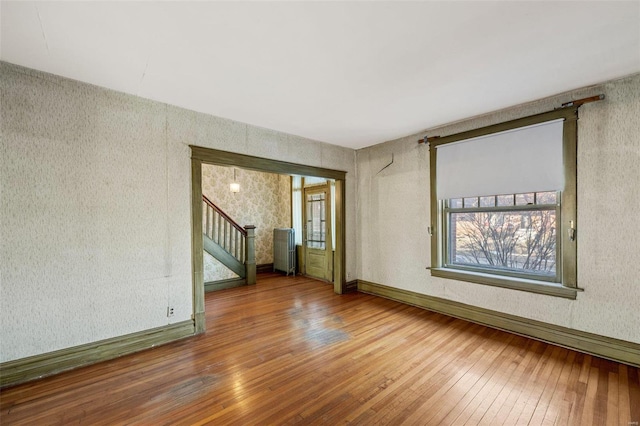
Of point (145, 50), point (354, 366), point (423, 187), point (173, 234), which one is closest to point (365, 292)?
point (423, 187)

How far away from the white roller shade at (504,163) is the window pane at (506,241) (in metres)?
0.36

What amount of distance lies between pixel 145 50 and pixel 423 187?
3.68m

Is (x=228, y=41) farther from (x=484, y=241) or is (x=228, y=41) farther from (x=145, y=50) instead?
→ (x=484, y=241)

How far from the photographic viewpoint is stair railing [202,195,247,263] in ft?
17.7

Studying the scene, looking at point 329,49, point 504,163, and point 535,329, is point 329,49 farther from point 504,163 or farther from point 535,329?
point 535,329

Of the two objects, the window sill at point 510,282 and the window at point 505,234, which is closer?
the window sill at point 510,282

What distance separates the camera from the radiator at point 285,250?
6.59 meters

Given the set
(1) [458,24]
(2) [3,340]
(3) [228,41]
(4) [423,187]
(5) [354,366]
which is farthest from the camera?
(4) [423,187]

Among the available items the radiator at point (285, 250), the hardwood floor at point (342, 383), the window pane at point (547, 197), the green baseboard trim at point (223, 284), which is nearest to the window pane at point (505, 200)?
the window pane at point (547, 197)

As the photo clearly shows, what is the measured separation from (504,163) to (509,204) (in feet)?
1.70

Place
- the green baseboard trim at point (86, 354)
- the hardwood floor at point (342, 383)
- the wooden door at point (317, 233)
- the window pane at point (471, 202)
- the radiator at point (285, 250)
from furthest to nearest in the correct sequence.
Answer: the radiator at point (285, 250) → the wooden door at point (317, 233) → the window pane at point (471, 202) → the green baseboard trim at point (86, 354) → the hardwood floor at point (342, 383)

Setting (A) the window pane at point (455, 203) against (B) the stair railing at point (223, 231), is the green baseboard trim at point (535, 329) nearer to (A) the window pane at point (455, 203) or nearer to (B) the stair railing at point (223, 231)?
(A) the window pane at point (455, 203)

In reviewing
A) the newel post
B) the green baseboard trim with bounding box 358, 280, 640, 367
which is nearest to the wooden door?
the newel post

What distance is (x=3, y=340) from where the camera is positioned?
88.2 inches
